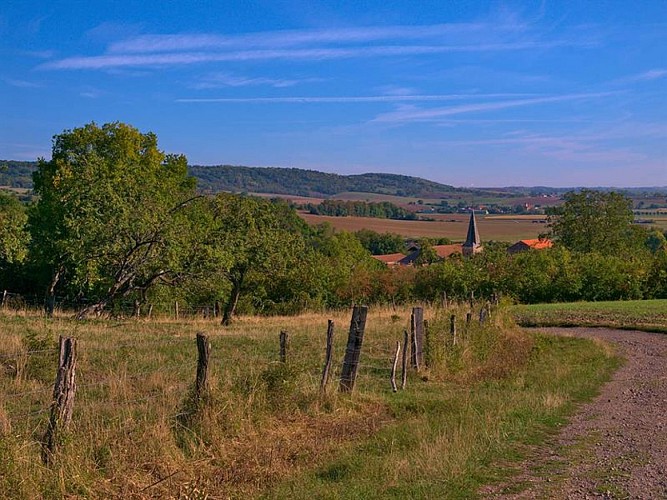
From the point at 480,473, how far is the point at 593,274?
43823 millimetres

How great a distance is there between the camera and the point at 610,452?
31.2 ft

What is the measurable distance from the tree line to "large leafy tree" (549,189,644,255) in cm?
2047

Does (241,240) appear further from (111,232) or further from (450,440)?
(450,440)

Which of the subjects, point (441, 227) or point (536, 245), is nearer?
point (536, 245)

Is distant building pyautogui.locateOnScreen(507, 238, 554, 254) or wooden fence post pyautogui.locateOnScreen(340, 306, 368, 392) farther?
distant building pyautogui.locateOnScreen(507, 238, 554, 254)

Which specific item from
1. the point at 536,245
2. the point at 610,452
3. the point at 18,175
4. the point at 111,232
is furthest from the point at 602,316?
the point at 18,175

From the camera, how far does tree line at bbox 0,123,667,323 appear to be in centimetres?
2756

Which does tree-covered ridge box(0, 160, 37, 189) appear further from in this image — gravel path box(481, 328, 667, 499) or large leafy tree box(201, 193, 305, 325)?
gravel path box(481, 328, 667, 499)

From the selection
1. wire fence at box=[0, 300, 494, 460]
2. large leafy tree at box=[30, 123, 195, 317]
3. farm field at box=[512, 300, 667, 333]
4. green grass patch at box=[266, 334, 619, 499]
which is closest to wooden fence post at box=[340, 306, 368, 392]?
wire fence at box=[0, 300, 494, 460]

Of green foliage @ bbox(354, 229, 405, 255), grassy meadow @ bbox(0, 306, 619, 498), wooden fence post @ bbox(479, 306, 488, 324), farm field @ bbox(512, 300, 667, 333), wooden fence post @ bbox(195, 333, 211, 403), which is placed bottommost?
green foliage @ bbox(354, 229, 405, 255)

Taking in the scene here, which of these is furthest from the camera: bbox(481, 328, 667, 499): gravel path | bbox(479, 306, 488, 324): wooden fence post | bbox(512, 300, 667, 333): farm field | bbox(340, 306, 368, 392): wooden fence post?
bbox(512, 300, 667, 333): farm field

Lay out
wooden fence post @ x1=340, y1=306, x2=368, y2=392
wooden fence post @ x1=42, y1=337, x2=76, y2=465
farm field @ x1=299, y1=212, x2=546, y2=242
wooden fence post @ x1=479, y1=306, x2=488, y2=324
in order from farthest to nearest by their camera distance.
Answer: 1. farm field @ x1=299, y1=212, x2=546, y2=242
2. wooden fence post @ x1=479, y1=306, x2=488, y2=324
3. wooden fence post @ x1=340, y1=306, x2=368, y2=392
4. wooden fence post @ x1=42, y1=337, x2=76, y2=465

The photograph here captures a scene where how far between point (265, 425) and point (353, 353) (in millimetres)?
3268

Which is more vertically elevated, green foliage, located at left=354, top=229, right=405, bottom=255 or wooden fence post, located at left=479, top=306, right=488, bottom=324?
wooden fence post, located at left=479, top=306, right=488, bottom=324
